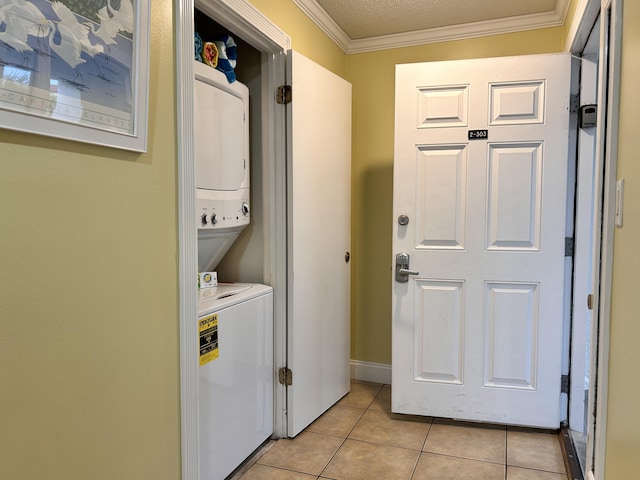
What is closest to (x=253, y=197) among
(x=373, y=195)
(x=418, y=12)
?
(x=373, y=195)

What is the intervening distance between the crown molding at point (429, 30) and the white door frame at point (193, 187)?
1.60 feet

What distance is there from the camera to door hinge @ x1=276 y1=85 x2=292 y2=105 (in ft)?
7.48

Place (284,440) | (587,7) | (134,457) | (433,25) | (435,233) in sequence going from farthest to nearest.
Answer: (433,25) < (435,233) < (284,440) < (587,7) < (134,457)

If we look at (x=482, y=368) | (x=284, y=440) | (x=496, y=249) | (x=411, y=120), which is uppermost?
(x=411, y=120)

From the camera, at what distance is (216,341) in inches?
73.5

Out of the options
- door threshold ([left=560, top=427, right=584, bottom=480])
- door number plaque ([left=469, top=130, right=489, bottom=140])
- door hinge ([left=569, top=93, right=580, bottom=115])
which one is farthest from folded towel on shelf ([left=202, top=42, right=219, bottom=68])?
door threshold ([left=560, top=427, right=584, bottom=480])

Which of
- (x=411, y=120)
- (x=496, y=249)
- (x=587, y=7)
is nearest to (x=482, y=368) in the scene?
(x=496, y=249)

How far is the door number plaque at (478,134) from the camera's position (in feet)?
7.88

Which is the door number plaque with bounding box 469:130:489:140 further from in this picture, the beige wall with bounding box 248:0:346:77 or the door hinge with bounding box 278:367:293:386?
the door hinge with bounding box 278:367:293:386

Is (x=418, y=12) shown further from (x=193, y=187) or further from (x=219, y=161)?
(x=193, y=187)

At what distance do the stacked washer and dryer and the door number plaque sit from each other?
45.5 inches

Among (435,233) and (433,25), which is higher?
(433,25)

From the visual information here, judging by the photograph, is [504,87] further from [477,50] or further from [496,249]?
[496,249]

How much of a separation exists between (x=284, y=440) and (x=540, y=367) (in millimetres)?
1369
